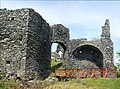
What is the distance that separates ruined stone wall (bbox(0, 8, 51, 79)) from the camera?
62.1 ft

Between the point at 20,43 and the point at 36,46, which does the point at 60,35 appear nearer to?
the point at 36,46

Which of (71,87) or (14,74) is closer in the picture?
(71,87)

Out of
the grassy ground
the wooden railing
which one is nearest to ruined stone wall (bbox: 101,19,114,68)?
the wooden railing

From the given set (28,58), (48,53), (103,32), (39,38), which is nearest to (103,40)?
(103,32)

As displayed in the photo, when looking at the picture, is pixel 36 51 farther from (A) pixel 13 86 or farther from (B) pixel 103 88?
(B) pixel 103 88

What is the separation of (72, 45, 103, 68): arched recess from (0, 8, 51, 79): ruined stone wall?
1477 cm

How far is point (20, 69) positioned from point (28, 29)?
3016 millimetres

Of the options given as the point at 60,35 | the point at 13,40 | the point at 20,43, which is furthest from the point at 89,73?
the point at 60,35

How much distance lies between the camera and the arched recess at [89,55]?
34.8 meters

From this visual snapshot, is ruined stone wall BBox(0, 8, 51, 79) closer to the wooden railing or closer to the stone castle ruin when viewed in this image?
the stone castle ruin

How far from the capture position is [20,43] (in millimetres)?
19250

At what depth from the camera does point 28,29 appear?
19406 millimetres

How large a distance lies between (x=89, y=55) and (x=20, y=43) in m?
18.4

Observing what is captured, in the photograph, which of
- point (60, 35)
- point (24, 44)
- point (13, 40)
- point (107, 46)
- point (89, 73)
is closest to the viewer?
point (24, 44)
